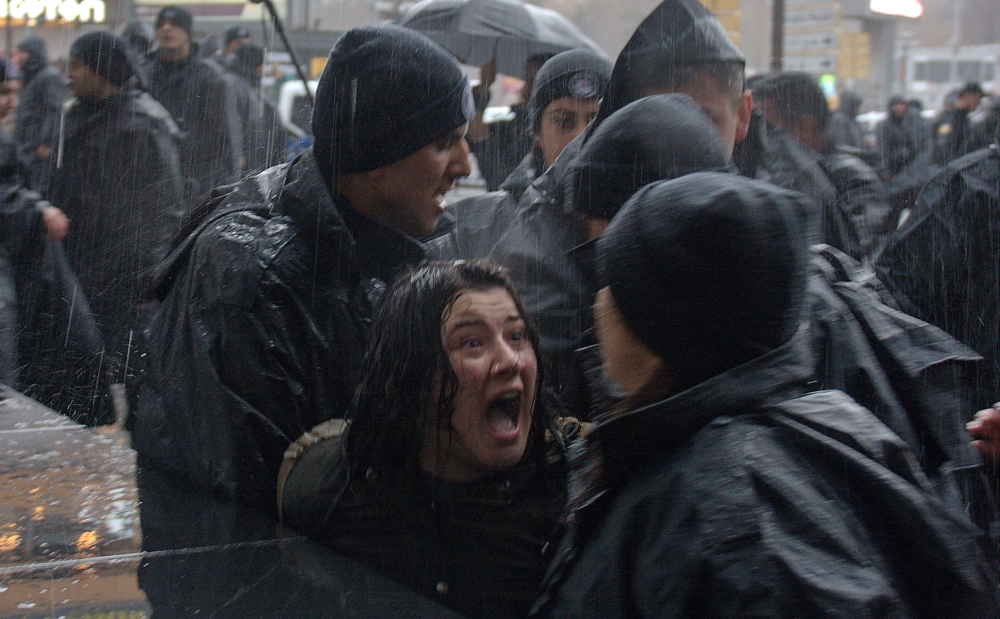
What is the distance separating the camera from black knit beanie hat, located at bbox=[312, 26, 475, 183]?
8.44 feet

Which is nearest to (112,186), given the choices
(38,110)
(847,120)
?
(38,110)

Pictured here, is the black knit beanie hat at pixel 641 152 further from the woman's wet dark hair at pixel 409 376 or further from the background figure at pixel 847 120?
the background figure at pixel 847 120

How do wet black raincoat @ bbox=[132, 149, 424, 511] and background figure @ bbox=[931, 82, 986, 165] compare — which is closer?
wet black raincoat @ bbox=[132, 149, 424, 511]

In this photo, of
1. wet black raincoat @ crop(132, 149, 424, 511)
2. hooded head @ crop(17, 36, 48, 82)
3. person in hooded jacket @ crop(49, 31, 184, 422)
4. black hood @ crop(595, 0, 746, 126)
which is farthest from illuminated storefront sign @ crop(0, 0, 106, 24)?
wet black raincoat @ crop(132, 149, 424, 511)

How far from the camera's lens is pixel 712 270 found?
1.49 metres

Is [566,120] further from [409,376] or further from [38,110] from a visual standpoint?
[38,110]

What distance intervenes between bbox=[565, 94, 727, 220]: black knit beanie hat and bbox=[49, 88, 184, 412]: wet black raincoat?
3780 millimetres

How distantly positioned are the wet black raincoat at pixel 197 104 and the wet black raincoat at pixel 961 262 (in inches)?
170

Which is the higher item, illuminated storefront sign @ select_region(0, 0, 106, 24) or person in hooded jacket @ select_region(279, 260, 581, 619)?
illuminated storefront sign @ select_region(0, 0, 106, 24)

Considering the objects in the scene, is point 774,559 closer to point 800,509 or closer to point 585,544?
point 800,509

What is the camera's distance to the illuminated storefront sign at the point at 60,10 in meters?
8.73

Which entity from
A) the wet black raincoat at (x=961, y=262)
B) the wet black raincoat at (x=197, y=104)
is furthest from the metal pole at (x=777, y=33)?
the wet black raincoat at (x=961, y=262)

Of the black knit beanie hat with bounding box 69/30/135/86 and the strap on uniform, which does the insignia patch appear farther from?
the black knit beanie hat with bounding box 69/30/135/86

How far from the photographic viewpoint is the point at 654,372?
5.23 feet
